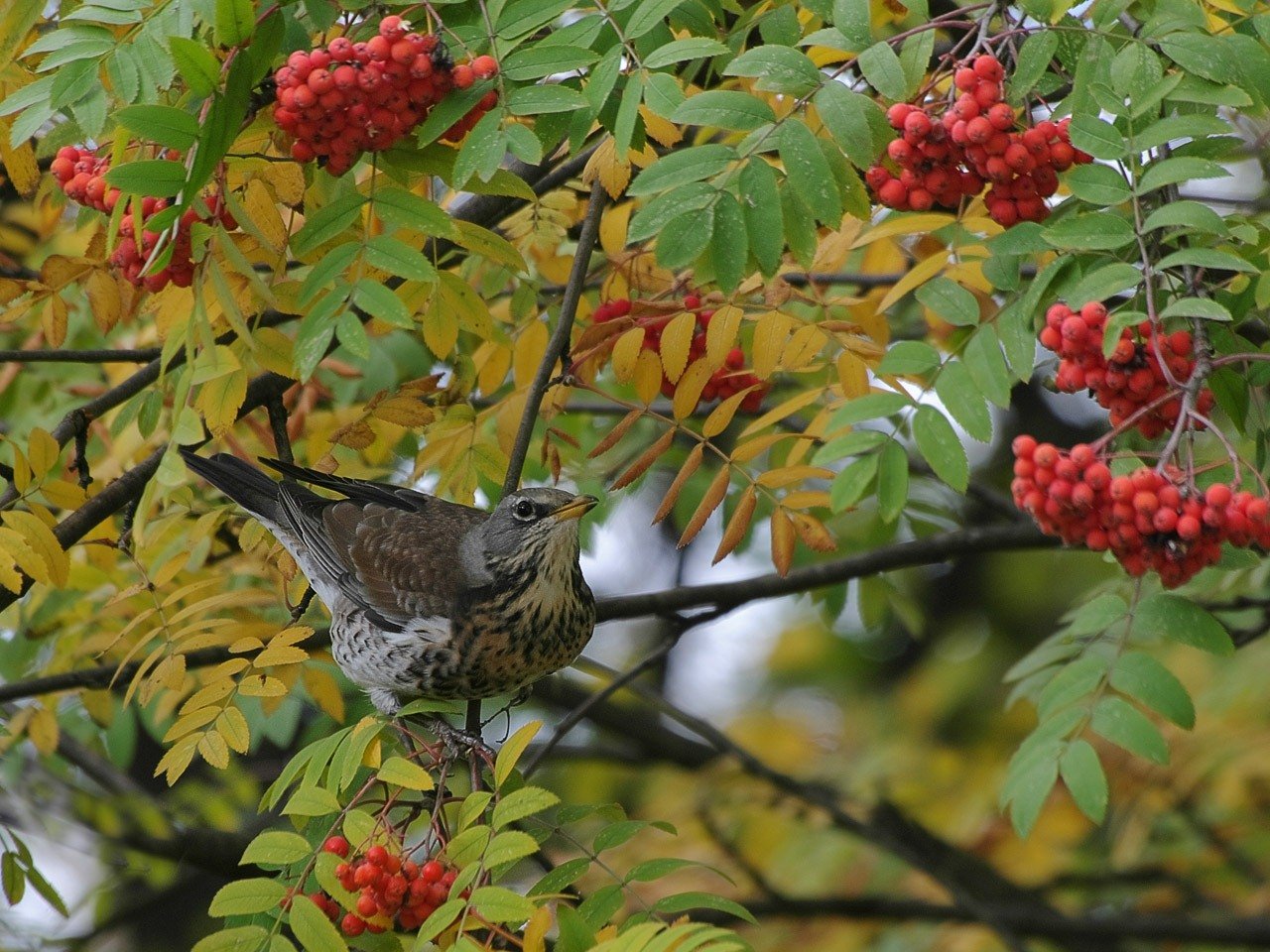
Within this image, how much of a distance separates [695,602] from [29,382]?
2485mm

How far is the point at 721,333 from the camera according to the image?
349cm

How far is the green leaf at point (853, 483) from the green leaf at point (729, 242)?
0.44 metres

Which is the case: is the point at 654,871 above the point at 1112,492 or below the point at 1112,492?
below

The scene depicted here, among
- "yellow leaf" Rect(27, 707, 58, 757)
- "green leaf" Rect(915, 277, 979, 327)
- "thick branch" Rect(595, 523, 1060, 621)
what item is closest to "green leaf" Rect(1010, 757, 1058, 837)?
"green leaf" Rect(915, 277, 979, 327)

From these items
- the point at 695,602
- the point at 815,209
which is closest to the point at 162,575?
the point at 695,602

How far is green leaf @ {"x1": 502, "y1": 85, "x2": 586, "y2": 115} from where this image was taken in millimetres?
2783

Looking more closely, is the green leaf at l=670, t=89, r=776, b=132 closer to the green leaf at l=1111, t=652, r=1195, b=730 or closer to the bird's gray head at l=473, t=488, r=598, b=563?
the green leaf at l=1111, t=652, r=1195, b=730

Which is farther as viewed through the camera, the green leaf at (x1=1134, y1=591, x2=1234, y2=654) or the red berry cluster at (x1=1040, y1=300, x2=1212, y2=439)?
the green leaf at (x1=1134, y1=591, x2=1234, y2=654)

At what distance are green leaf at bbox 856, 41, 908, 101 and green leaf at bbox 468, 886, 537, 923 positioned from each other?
5.26 ft

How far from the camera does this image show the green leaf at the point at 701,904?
8.73 ft

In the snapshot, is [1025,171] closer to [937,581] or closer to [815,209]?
[815,209]

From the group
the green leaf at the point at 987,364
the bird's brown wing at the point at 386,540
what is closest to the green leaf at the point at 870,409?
the green leaf at the point at 987,364

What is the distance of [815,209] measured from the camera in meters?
2.75

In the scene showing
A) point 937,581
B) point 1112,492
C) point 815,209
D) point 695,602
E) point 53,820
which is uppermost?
point 815,209
